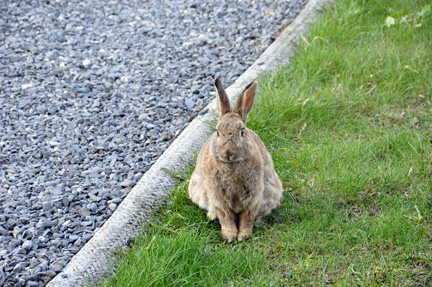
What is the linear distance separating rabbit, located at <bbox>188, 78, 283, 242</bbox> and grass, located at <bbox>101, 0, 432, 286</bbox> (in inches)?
5.2

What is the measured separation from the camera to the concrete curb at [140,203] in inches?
149

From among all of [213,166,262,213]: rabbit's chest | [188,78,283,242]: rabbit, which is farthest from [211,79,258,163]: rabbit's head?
[213,166,262,213]: rabbit's chest

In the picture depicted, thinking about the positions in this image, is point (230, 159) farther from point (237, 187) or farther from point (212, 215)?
point (212, 215)

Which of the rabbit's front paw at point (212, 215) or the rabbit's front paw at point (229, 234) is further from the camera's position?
the rabbit's front paw at point (212, 215)

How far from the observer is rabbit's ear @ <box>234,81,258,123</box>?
429 centimetres

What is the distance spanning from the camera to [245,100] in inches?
171

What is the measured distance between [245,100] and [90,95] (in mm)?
2394

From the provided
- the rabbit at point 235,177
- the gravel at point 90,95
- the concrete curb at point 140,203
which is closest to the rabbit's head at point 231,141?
the rabbit at point 235,177

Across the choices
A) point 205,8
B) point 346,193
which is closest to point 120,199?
point 346,193

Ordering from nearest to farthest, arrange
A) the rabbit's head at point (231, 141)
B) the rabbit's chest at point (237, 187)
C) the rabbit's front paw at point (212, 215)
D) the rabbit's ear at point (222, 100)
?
the rabbit's head at point (231, 141) → the rabbit's chest at point (237, 187) → the rabbit's ear at point (222, 100) → the rabbit's front paw at point (212, 215)

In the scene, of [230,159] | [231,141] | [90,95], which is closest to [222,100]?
[231,141]

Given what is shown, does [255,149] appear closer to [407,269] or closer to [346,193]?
[346,193]

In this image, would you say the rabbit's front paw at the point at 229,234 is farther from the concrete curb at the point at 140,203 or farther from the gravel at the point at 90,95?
the gravel at the point at 90,95

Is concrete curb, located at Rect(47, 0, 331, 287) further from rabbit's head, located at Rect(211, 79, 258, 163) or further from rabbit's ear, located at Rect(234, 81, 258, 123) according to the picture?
rabbit's ear, located at Rect(234, 81, 258, 123)
